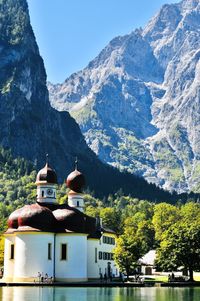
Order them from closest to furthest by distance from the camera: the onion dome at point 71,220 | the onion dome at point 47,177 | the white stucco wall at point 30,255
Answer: the white stucco wall at point 30,255
the onion dome at point 71,220
the onion dome at point 47,177

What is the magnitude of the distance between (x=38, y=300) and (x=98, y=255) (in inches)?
2590

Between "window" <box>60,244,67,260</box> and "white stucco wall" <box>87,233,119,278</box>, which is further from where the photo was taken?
"white stucco wall" <box>87,233,119,278</box>

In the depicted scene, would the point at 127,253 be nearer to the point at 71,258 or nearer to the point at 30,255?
the point at 71,258

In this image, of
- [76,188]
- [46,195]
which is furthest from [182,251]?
[76,188]

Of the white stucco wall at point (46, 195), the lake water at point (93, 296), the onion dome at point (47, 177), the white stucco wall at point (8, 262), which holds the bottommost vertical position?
the lake water at point (93, 296)

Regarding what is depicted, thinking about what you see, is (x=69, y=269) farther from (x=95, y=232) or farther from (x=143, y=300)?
(x=143, y=300)

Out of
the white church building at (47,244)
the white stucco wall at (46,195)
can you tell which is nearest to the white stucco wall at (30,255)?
the white church building at (47,244)

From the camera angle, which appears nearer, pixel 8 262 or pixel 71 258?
pixel 71 258

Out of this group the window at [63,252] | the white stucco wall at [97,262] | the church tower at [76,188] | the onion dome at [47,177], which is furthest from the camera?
the church tower at [76,188]

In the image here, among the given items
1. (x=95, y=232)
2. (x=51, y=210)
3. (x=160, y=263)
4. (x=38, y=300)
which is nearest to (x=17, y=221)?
(x=51, y=210)

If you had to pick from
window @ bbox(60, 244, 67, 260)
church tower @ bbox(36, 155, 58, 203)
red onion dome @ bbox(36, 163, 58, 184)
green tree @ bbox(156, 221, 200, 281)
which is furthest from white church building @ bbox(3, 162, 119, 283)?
green tree @ bbox(156, 221, 200, 281)

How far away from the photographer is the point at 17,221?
4678 inches

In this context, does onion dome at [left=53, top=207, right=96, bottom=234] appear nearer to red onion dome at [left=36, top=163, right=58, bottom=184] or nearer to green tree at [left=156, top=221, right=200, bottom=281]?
red onion dome at [left=36, top=163, right=58, bottom=184]

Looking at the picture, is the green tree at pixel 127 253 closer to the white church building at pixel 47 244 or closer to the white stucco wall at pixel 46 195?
the white church building at pixel 47 244
